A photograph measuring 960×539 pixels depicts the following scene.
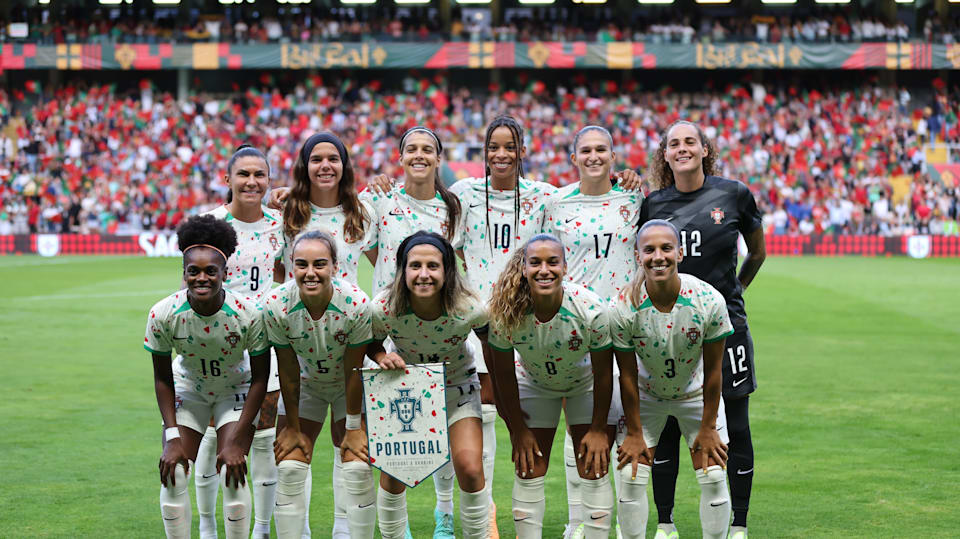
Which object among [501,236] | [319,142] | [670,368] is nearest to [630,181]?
[501,236]

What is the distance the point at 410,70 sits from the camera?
4275 centimetres

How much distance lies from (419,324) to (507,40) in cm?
3663

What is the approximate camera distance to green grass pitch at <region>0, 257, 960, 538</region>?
6781mm

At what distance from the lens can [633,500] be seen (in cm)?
552

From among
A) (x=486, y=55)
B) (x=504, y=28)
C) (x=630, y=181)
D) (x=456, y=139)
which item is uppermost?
(x=504, y=28)

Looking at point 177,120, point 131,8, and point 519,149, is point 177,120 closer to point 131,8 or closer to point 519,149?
point 131,8

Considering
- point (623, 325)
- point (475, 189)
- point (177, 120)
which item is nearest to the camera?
point (623, 325)

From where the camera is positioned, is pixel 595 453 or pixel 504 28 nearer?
pixel 595 453

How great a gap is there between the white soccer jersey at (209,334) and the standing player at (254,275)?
321 millimetres

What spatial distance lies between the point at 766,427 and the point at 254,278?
17.0ft

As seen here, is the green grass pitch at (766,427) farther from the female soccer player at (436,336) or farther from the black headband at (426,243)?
the black headband at (426,243)

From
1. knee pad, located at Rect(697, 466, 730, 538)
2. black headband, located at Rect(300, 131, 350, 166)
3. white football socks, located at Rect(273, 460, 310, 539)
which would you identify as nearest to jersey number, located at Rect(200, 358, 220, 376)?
white football socks, located at Rect(273, 460, 310, 539)

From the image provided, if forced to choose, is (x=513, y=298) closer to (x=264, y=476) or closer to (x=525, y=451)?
(x=525, y=451)

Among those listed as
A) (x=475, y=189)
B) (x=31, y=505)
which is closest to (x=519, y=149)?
(x=475, y=189)
